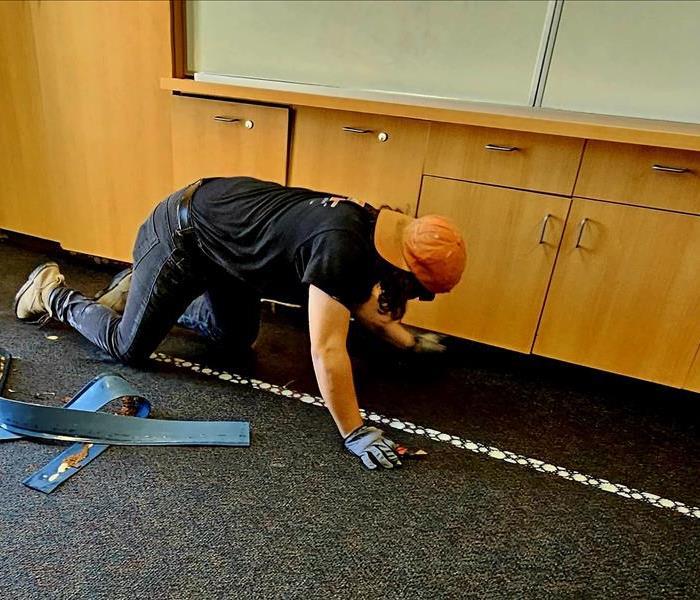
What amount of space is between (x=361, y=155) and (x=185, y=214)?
2.11 feet

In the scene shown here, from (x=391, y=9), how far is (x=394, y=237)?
1198 mm

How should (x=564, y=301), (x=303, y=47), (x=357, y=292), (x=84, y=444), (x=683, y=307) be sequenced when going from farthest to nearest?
(x=303, y=47)
(x=564, y=301)
(x=683, y=307)
(x=84, y=444)
(x=357, y=292)

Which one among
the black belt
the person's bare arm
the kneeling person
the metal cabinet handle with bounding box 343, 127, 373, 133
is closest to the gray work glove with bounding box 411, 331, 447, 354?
the kneeling person

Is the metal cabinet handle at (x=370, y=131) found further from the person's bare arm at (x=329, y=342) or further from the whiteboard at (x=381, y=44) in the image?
the person's bare arm at (x=329, y=342)

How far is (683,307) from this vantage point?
1.78 m

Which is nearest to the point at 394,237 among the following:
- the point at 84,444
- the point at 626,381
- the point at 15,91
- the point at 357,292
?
the point at 357,292

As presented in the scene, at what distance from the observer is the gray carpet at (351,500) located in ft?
3.94

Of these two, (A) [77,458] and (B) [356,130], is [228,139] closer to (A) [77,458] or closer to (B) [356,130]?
(B) [356,130]

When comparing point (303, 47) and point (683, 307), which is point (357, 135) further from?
point (683, 307)

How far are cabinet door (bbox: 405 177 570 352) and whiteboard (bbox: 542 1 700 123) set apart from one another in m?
0.52

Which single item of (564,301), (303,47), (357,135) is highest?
(303,47)

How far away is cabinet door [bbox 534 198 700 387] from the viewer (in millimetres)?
1750

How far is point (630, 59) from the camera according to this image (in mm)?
1979

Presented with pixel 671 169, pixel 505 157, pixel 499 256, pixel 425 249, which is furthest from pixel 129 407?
pixel 671 169
